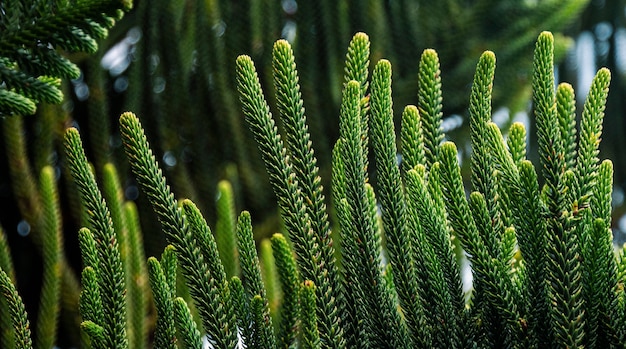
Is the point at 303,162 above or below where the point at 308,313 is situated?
above

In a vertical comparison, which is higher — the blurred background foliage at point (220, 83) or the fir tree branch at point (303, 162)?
the blurred background foliage at point (220, 83)

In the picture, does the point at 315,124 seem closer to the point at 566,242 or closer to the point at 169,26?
the point at 169,26

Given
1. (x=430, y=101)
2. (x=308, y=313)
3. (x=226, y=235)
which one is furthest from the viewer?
(x=226, y=235)

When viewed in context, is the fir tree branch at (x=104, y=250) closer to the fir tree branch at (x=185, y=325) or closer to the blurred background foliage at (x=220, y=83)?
the fir tree branch at (x=185, y=325)

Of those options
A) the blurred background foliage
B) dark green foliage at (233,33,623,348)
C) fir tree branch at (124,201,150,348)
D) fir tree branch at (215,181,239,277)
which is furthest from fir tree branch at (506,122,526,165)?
the blurred background foliage

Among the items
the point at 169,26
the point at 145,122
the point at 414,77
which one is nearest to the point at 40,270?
the point at 145,122

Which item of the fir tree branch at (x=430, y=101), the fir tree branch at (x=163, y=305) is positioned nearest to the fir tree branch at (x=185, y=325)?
the fir tree branch at (x=163, y=305)

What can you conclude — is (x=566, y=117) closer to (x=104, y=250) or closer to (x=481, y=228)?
(x=481, y=228)

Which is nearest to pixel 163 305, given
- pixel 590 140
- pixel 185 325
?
pixel 185 325
